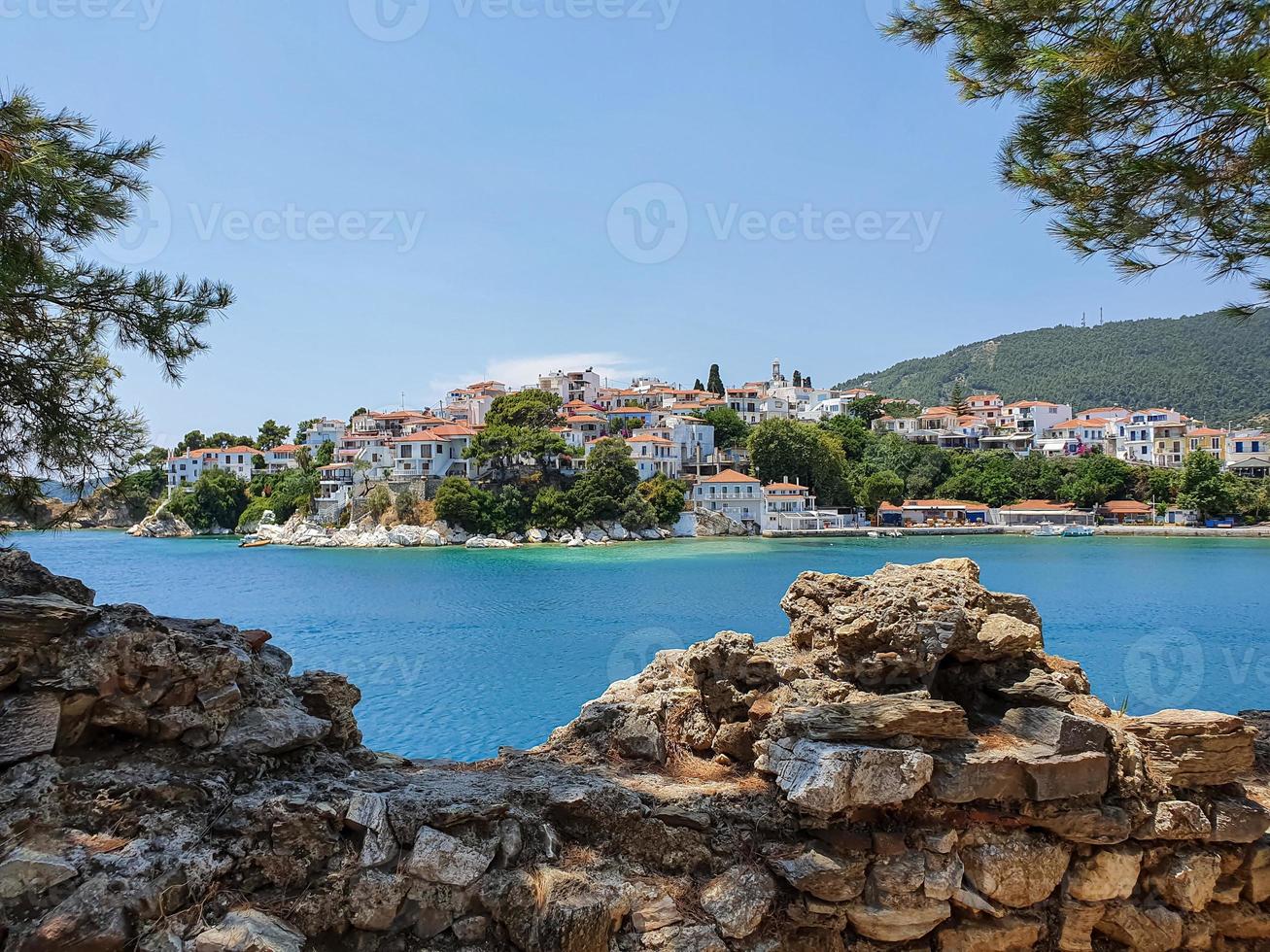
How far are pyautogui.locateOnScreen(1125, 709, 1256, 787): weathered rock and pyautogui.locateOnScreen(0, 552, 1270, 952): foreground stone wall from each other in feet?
0.05

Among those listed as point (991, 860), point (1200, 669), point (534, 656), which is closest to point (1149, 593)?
point (1200, 669)

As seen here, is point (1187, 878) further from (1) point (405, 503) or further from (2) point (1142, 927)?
(1) point (405, 503)

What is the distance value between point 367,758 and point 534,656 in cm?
1678

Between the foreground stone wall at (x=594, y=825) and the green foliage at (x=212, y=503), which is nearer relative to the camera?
the foreground stone wall at (x=594, y=825)

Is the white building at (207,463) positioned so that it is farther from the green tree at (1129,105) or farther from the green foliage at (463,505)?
the green tree at (1129,105)

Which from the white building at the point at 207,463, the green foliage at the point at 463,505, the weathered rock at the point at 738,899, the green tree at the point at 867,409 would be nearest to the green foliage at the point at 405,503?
the green foliage at the point at 463,505

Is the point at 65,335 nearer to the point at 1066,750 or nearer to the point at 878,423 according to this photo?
the point at 1066,750

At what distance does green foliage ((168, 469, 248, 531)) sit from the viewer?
242 ft

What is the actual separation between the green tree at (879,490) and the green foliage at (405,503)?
4351 cm

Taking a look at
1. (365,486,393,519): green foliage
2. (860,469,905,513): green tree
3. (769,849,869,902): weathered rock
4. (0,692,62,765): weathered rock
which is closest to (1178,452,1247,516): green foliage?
(860,469,905,513): green tree

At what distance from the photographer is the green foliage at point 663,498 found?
63.8 meters

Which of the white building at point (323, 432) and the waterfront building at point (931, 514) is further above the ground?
the white building at point (323, 432)

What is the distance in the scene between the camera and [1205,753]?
4.61 m

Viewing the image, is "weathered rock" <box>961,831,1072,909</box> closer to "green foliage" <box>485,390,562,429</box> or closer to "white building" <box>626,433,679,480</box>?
"white building" <box>626,433,679,480</box>
